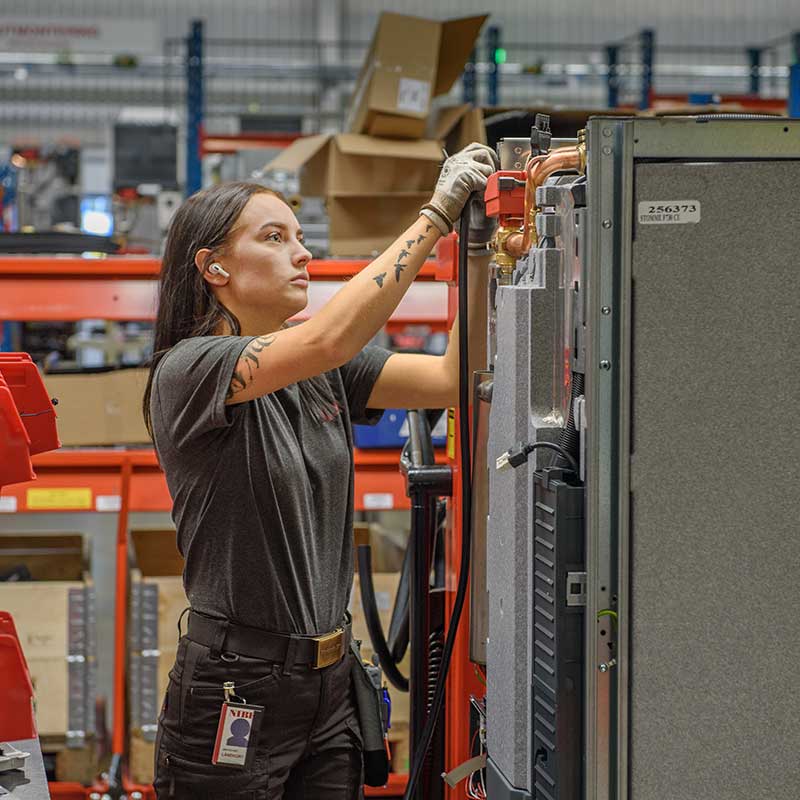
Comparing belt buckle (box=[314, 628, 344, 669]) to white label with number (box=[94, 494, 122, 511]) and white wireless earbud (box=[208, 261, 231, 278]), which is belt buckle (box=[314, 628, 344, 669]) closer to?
white wireless earbud (box=[208, 261, 231, 278])

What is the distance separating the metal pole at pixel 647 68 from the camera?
9.12 m

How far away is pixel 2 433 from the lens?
1.76 m

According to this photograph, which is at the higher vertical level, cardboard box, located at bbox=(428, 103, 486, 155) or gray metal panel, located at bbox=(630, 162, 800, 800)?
cardboard box, located at bbox=(428, 103, 486, 155)

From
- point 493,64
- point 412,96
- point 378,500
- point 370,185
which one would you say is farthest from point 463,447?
point 493,64

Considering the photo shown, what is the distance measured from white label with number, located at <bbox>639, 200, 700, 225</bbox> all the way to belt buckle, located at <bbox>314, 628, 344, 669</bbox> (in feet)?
3.51

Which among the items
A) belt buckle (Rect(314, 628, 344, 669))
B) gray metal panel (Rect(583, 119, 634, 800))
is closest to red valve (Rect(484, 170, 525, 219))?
gray metal panel (Rect(583, 119, 634, 800))

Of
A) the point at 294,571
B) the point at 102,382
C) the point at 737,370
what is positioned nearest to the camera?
the point at 737,370

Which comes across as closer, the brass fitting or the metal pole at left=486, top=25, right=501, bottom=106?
the brass fitting

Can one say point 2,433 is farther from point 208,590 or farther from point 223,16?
point 223,16

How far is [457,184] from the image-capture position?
2109 millimetres

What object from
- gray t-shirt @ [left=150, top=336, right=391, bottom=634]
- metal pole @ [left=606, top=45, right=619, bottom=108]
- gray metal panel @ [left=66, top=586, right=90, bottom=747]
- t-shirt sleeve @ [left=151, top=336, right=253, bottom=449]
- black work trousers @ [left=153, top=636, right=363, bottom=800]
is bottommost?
gray metal panel @ [left=66, top=586, right=90, bottom=747]

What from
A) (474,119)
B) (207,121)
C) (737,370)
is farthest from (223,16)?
(737,370)

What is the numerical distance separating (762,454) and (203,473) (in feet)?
3.50

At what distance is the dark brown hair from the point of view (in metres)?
2.36
